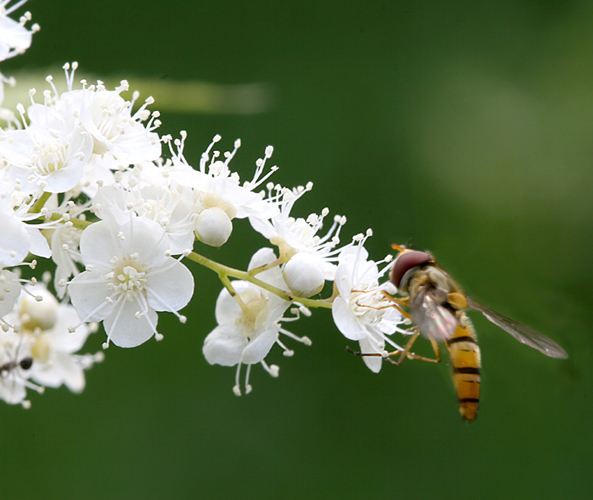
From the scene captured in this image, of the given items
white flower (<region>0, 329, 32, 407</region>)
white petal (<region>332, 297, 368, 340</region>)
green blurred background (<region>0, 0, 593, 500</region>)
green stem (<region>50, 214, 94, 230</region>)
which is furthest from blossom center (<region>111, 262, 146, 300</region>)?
green blurred background (<region>0, 0, 593, 500</region>)

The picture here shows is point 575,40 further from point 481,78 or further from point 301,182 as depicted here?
point 301,182

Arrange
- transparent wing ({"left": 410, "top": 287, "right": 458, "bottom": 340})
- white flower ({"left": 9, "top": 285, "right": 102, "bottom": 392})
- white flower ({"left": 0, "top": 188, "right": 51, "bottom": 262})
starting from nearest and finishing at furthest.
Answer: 1. white flower ({"left": 0, "top": 188, "right": 51, "bottom": 262})
2. transparent wing ({"left": 410, "top": 287, "right": 458, "bottom": 340})
3. white flower ({"left": 9, "top": 285, "right": 102, "bottom": 392})

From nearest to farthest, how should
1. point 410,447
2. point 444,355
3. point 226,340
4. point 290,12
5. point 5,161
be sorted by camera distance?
point 5,161, point 226,340, point 444,355, point 410,447, point 290,12

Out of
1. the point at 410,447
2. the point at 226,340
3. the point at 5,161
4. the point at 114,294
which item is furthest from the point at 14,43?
the point at 410,447

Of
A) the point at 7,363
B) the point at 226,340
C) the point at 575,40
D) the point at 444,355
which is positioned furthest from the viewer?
the point at 575,40

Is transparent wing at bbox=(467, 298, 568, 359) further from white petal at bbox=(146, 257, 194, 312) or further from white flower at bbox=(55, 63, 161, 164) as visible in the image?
white flower at bbox=(55, 63, 161, 164)

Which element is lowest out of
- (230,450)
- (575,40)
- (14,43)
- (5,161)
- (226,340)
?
(230,450)
